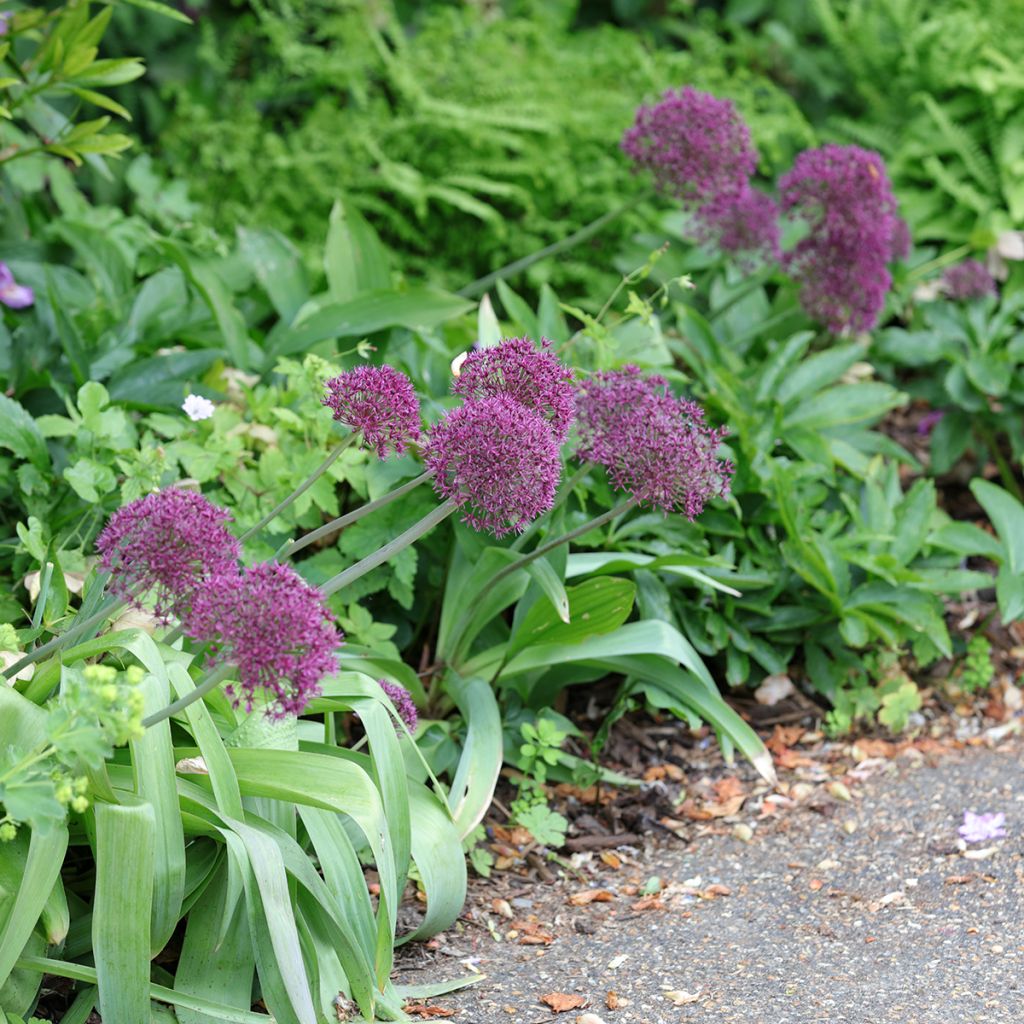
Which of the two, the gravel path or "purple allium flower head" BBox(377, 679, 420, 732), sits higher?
"purple allium flower head" BBox(377, 679, 420, 732)

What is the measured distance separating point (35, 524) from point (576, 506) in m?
1.47

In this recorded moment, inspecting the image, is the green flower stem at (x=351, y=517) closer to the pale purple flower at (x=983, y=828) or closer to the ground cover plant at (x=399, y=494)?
the ground cover plant at (x=399, y=494)

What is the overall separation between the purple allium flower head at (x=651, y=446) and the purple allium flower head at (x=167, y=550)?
0.86 meters

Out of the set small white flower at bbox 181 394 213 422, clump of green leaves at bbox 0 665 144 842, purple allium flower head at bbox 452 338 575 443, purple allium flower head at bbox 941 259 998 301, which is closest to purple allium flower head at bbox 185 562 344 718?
clump of green leaves at bbox 0 665 144 842

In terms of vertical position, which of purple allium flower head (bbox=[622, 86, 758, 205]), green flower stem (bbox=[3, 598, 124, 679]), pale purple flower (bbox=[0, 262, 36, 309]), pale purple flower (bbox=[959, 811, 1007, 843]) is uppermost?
purple allium flower head (bbox=[622, 86, 758, 205])

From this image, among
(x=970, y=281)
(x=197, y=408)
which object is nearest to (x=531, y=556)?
(x=197, y=408)

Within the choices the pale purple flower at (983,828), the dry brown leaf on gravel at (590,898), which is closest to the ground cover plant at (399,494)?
the dry brown leaf on gravel at (590,898)

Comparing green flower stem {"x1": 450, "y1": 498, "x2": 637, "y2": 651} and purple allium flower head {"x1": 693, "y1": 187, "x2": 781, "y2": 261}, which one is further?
purple allium flower head {"x1": 693, "y1": 187, "x2": 781, "y2": 261}

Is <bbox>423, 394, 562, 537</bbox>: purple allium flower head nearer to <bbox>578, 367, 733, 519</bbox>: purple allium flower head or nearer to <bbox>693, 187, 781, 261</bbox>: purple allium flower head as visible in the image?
<bbox>578, 367, 733, 519</bbox>: purple allium flower head

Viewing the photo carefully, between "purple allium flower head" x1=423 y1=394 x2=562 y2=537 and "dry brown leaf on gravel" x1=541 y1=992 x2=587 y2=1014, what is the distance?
0.92 meters

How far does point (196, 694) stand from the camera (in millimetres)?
1921

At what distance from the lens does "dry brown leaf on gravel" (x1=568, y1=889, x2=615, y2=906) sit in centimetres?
288

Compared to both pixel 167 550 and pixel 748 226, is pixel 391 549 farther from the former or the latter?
pixel 748 226

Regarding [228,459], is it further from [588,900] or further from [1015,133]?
[1015,133]
